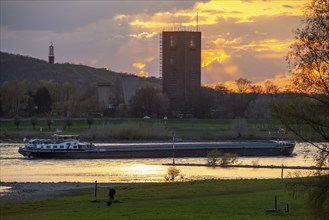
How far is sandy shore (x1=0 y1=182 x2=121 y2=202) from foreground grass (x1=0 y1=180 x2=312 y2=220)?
239 cm

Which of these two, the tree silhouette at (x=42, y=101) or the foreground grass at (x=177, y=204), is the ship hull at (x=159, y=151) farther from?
the tree silhouette at (x=42, y=101)

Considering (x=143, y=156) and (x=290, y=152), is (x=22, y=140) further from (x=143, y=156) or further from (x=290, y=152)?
(x=290, y=152)

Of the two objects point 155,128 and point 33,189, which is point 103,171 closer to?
point 33,189

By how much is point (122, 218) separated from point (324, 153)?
9608mm

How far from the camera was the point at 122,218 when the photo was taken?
104 ft

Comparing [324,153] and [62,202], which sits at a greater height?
[324,153]

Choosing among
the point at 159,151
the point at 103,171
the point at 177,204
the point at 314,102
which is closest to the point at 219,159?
the point at 103,171

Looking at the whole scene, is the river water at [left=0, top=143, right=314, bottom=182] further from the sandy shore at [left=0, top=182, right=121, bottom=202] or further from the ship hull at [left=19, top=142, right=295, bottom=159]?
the sandy shore at [left=0, top=182, right=121, bottom=202]

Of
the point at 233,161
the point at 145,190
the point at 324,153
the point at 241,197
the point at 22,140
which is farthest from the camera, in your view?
the point at 22,140

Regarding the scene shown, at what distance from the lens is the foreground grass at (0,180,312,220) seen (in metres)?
32.7

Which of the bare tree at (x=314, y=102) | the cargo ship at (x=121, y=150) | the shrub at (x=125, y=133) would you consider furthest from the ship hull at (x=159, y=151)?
the bare tree at (x=314, y=102)

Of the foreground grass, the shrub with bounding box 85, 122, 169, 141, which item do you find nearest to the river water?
the foreground grass

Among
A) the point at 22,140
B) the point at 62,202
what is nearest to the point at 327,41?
the point at 62,202

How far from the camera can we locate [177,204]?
3747cm
